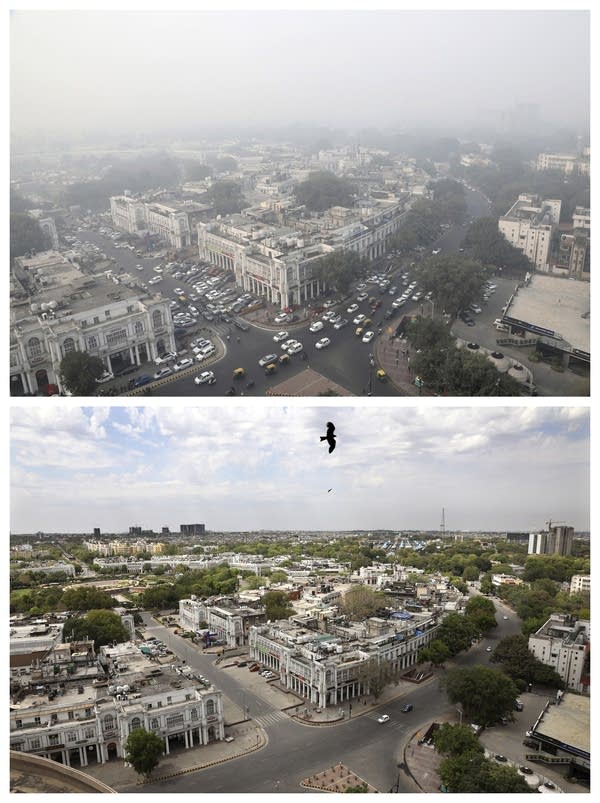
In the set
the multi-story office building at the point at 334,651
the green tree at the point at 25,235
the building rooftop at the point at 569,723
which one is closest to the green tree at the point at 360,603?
the multi-story office building at the point at 334,651

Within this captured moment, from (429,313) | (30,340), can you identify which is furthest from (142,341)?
(429,313)

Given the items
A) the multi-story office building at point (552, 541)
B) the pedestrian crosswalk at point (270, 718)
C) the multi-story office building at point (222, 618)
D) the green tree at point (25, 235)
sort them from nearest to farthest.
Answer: the pedestrian crosswalk at point (270, 718) → the green tree at point (25, 235) → the multi-story office building at point (552, 541) → the multi-story office building at point (222, 618)

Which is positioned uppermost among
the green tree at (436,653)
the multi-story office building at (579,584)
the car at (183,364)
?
the car at (183,364)

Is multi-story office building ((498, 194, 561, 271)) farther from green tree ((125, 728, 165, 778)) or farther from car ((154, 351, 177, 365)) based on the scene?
green tree ((125, 728, 165, 778))

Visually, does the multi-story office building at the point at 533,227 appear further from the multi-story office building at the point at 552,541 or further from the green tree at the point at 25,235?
the green tree at the point at 25,235

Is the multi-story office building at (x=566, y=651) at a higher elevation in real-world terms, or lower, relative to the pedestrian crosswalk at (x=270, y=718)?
higher

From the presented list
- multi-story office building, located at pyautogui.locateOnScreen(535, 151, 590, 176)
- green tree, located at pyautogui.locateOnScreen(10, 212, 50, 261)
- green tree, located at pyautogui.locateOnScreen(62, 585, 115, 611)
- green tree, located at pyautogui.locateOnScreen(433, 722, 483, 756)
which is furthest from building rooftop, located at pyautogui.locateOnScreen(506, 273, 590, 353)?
green tree, located at pyautogui.locateOnScreen(62, 585, 115, 611)
